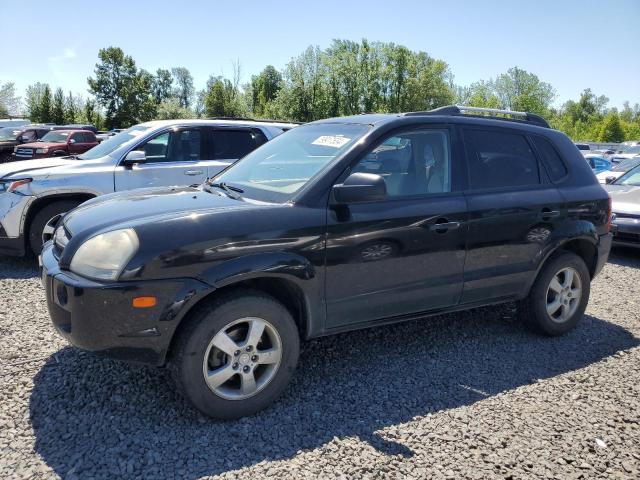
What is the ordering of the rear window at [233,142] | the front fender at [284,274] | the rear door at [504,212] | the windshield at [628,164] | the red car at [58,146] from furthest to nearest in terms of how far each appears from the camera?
the red car at [58,146] → the windshield at [628,164] → the rear window at [233,142] → the rear door at [504,212] → the front fender at [284,274]

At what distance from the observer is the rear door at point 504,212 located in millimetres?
3885

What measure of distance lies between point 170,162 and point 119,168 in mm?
666

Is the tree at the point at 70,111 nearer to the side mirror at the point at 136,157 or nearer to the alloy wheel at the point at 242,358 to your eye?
the side mirror at the point at 136,157

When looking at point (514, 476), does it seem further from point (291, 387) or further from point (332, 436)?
point (291, 387)

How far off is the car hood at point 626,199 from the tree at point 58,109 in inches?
2051

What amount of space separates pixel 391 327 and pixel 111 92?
6133 cm

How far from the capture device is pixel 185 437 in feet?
9.45

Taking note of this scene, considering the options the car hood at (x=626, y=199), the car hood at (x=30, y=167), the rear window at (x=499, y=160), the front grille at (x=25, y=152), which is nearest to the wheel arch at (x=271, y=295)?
the rear window at (x=499, y=160)

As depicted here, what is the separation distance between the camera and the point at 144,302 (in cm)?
271

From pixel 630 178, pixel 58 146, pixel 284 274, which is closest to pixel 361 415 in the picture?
pixel 284 274

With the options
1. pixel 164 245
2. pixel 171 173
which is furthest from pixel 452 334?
pixel 171 173

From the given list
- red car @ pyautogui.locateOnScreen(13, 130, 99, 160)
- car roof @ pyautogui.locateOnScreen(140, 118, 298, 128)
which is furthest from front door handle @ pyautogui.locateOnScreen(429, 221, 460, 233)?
red car @ pyautogui.locateOnScreen(13, 130, 99, 160)

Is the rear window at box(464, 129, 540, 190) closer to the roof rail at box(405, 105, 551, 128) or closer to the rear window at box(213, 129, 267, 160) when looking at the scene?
the roof rail at box(405, 105, 551, 128)

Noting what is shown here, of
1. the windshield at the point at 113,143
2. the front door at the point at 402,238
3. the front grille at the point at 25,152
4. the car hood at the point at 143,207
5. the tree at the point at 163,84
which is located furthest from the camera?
the tree at the point at 163,84
